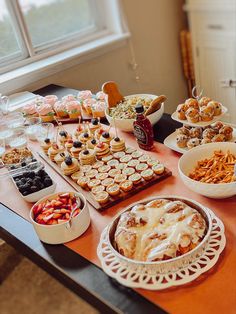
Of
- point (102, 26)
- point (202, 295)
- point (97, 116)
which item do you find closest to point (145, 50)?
point (102, 26)

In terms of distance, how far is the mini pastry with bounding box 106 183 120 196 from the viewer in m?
1.11

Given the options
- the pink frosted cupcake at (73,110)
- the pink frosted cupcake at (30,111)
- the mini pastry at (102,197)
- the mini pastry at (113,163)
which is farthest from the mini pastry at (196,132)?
the pink frosted cupcake at (30,111)

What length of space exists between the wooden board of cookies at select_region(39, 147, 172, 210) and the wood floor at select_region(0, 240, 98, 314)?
852mm

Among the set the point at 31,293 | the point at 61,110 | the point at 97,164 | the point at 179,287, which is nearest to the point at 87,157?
the point at 97,164

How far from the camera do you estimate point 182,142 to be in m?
1.26

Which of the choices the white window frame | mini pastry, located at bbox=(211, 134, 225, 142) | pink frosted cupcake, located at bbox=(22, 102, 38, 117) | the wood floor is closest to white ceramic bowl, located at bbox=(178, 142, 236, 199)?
mini pastry, located at bbox=(211, 134, 225, 142)

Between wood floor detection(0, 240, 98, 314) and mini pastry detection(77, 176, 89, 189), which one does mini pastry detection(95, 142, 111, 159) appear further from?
wood floor detection(0, 240, 98, 314)

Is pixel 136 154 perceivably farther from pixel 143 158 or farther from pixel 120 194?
pixel 120 194

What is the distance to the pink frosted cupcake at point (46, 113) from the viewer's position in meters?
1.68

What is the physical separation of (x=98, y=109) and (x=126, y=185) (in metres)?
0.58

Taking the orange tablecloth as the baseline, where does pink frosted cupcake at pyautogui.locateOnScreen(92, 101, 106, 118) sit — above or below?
above

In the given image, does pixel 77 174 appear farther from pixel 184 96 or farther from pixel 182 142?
pixel 184 96

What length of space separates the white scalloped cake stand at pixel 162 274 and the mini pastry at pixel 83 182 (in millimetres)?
340

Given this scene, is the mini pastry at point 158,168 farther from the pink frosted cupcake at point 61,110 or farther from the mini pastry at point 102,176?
the pink frosted cupcake at point 61,110
